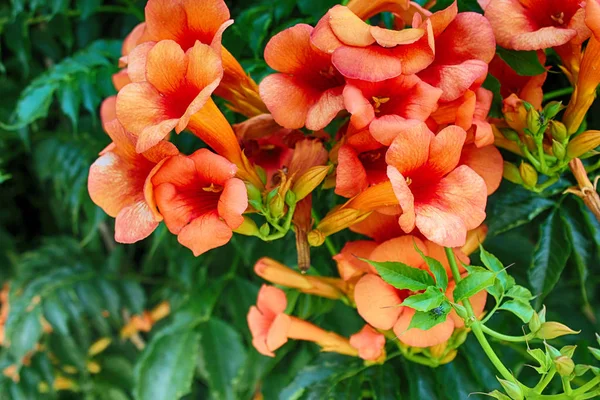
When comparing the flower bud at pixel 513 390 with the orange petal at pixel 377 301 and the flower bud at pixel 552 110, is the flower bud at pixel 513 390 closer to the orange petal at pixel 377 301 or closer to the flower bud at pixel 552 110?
the orange petal at pixel 377 301

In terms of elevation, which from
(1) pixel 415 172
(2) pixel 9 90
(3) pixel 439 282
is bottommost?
(2) pixel 9 90

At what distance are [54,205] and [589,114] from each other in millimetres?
1872

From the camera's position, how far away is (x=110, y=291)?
1940mm

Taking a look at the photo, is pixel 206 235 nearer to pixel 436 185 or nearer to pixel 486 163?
pixel 436 185

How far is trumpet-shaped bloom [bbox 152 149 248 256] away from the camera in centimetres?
78

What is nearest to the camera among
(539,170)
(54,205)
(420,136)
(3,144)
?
(420,136)

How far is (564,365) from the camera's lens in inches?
28.1

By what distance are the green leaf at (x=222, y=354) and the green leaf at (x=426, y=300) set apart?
854mm

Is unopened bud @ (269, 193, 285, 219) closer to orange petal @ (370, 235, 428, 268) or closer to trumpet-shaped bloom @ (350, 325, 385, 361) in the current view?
orange petal @ (370, 235, 428, 268)

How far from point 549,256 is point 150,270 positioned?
1465mm

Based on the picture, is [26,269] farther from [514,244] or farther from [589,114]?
[589,114]

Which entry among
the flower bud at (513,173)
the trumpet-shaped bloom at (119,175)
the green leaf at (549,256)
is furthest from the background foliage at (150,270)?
the trumpet-shaped bloom at (119,175)

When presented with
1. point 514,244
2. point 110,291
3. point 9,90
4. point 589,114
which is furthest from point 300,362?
point 9,90

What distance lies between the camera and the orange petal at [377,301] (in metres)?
0.89
